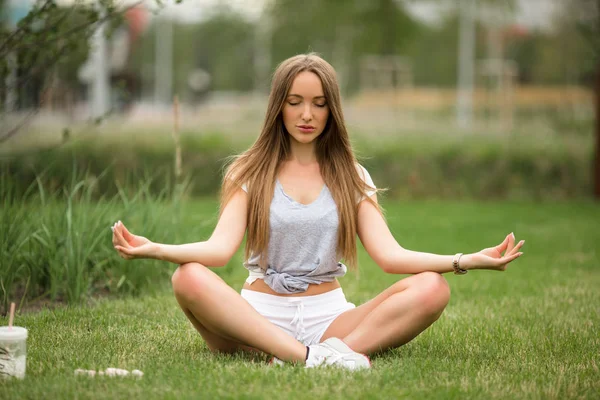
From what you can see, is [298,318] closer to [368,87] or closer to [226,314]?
[226,314]

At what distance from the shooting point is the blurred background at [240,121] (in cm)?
522

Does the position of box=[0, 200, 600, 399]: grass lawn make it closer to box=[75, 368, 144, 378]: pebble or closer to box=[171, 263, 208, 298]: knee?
box=[75, 368, 144, 378]: pebble

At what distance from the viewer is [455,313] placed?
499 centimetres

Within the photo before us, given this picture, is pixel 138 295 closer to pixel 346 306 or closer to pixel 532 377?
pixel 346 306

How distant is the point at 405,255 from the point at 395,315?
26cm

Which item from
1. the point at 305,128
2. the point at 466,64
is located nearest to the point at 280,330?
the point at 305,128

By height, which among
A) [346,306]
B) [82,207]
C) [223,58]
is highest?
[223,58]

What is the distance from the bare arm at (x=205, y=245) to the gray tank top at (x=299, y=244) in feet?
0.48

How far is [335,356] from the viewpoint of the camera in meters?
3.38

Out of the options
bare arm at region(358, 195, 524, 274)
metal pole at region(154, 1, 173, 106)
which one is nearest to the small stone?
bare arm at region(358, 195, 524, 274)

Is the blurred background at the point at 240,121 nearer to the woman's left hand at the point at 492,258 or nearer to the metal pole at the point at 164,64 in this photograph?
the metal pole at the point at 164,64

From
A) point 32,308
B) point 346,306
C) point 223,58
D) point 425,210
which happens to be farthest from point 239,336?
point 223,58

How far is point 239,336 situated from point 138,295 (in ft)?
7.08

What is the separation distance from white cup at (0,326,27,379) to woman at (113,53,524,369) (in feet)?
2.09
